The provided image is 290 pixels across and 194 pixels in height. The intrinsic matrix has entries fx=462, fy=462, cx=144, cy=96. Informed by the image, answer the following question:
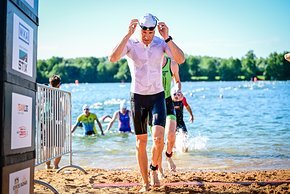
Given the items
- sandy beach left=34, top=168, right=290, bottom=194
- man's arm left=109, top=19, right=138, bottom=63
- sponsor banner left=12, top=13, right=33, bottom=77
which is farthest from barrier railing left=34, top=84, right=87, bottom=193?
sponsor banner left=12, top=13, right=33, bottom=77

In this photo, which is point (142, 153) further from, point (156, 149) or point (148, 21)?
point (148, 21)

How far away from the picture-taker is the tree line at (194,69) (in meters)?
159

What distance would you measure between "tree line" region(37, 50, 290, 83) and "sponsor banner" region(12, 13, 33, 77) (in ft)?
498

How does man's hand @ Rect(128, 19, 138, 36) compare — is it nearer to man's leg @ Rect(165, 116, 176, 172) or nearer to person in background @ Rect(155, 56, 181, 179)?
person in background @ Rect(155, 56, 181, 179)

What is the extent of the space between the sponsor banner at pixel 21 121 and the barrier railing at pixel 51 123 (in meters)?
1.86

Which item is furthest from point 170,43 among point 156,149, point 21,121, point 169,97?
point 21,121

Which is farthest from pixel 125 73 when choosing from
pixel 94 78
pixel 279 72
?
pixel 279 72

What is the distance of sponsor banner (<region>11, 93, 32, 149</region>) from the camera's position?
3584 millimetres

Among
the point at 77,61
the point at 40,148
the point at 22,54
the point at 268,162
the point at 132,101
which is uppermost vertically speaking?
the point at 77,61

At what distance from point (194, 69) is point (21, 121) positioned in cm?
16762

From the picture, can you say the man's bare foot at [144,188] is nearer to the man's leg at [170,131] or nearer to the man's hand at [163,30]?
the man's leg at [170,131]

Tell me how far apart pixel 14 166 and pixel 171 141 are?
4320 millimetres

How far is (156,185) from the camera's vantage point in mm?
6242

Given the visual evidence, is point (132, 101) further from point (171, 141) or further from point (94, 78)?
point (94, 78)
